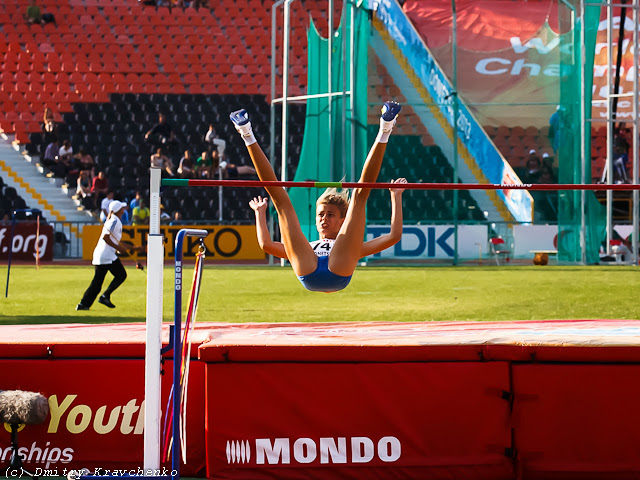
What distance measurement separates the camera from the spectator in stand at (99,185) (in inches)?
896

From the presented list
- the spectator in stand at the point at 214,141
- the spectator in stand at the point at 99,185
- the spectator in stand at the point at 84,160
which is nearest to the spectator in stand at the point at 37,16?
the spectator in stand at the point at 84,160

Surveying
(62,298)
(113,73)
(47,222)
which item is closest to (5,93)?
(113,73)

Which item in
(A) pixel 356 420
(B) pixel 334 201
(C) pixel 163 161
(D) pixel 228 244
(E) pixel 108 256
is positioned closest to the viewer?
(A) pixel 356 420

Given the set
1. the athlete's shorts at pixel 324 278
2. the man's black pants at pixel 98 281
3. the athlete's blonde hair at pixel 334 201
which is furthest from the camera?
the man's black pants at pixel 98 281

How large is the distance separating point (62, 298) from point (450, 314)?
5.71 meters

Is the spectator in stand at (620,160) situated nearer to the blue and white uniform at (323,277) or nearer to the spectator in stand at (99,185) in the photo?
the spectator in stand at (99,185)

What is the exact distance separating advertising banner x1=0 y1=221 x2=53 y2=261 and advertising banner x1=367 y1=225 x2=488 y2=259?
26.2 feet

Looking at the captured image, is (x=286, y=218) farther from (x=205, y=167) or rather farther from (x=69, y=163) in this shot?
(x=69, y=163)

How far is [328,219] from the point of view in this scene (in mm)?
6141

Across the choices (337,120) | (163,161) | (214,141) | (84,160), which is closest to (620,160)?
(337,120)

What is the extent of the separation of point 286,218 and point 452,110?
1475 centimetres

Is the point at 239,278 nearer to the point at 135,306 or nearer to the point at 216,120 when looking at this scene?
the point at 135,306

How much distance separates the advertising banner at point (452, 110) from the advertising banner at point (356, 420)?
50.7ft

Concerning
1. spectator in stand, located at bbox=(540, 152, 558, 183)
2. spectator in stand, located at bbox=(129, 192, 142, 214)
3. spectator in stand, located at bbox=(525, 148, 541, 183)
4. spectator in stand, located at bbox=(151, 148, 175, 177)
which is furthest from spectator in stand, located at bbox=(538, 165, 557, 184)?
spectator in stand, located at bbox=(129, 192, 142, 214)
